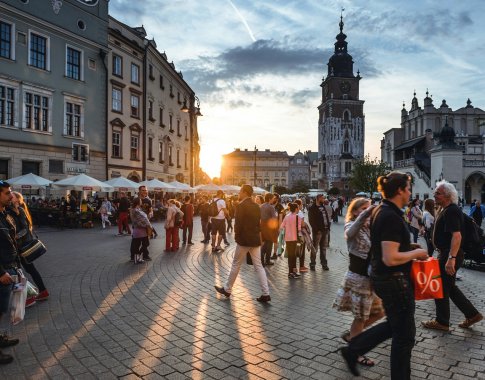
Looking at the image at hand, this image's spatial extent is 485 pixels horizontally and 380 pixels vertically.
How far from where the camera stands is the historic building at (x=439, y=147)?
49.1m

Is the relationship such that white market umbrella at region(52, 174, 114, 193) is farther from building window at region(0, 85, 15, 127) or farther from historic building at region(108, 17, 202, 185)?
historic building at region(108, 17, 202, 185)

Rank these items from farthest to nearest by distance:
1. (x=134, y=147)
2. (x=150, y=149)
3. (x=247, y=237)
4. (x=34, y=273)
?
(x=150, y=149) → (x=134, y=147) → (x=247, y=237) → (x=34, y=273)

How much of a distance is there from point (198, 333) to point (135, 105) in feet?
105

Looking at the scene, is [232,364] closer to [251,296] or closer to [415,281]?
[415,281]

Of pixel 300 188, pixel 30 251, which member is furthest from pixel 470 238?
pixel 300 188

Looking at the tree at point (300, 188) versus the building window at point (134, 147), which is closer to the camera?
the building window at point (134, 147)

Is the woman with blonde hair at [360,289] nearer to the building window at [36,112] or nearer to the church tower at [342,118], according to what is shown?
the building window at [36,112]

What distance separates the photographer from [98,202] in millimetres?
25906

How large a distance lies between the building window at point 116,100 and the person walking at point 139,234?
22722 mm

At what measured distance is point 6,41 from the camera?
23.7 meters

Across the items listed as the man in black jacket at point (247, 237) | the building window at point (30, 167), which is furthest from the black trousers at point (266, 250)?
the building window at point (30, 167)

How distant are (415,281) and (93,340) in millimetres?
3975

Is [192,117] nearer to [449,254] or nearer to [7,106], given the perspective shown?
[7,106]

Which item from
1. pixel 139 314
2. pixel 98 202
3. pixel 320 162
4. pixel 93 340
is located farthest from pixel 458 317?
pixel 320 162
